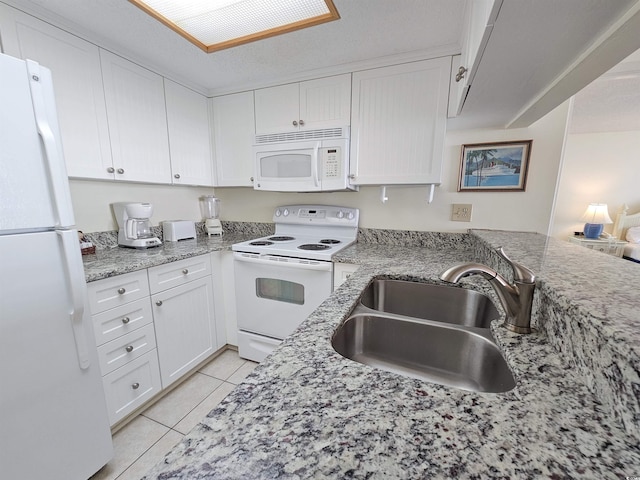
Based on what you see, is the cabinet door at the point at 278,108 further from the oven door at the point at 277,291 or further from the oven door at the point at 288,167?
the oven door at the point at 277,291

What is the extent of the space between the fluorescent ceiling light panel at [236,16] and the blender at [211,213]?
50.9 inches

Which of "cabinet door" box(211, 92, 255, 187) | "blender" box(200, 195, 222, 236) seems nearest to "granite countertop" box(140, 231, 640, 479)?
"cabinet door" box(211, 92, 255, 187)

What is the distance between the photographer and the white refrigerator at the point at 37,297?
0.84 meters

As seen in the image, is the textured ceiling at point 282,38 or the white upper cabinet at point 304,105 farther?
the white upper cabinet at point 304,105

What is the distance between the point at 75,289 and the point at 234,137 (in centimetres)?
160

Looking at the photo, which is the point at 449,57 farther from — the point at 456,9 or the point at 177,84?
the point at 177,84

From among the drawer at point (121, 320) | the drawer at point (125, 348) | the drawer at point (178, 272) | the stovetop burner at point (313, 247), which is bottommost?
the drawer at point (125, 348)

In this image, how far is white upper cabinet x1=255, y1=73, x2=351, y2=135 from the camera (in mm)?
1784

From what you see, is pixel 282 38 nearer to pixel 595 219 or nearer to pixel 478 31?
pixel 478 31

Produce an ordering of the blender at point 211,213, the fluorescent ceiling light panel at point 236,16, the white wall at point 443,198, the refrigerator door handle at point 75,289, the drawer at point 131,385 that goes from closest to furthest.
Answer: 1. the refrigerator door handle at point 75,289
2. the fluorescent ceiling light panel at point 236,16
3. the drawer at point 131,385
4. the white wall at point 443,198
5. the blender at point 211,213

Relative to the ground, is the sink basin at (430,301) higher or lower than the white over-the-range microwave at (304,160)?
lower

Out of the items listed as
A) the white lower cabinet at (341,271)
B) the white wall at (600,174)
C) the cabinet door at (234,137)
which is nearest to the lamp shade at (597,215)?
the white wall at (600,174)

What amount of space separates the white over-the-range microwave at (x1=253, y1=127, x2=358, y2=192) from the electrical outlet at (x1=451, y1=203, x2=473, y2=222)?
2.37 ft

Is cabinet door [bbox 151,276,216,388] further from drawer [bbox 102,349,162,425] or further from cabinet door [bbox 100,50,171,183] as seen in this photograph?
cabinet door [bbox 100,50,171,183]
